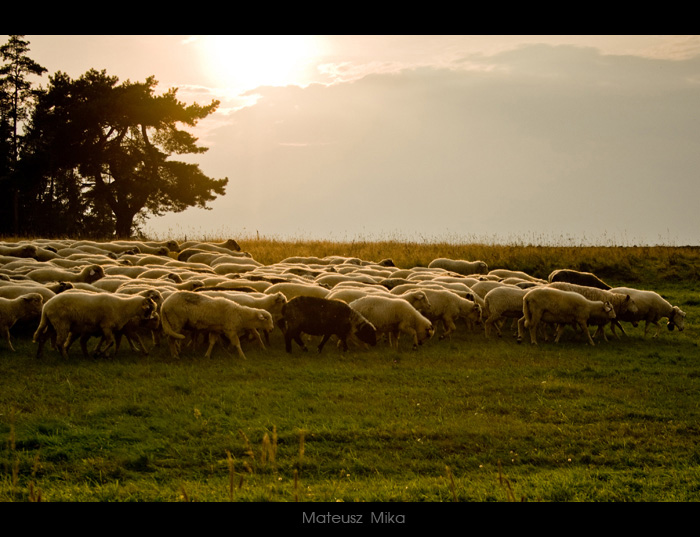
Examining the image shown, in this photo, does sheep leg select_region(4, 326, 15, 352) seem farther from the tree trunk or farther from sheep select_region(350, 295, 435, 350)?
the tree trunk

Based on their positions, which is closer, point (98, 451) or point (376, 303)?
point (98, 451)

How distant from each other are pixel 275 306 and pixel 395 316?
2.33 metres

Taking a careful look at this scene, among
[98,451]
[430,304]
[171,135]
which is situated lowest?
[98,451]

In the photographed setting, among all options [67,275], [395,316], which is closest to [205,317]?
[395,316]

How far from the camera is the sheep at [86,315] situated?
1148 centimetres

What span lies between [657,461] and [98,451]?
6.05 meters

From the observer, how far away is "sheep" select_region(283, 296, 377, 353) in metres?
12.6

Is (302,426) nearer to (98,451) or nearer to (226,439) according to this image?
(226,439)

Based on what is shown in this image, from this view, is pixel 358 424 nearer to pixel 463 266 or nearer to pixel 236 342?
pixel 236 342

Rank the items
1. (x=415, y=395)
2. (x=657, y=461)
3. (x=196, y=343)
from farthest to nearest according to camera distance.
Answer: (x=196, y=343) → (x=415, y=395) → (x=657, y=461)

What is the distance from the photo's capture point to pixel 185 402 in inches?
359

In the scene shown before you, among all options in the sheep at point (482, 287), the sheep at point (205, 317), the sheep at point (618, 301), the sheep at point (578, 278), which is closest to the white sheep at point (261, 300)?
the sheep at point (205, 317)

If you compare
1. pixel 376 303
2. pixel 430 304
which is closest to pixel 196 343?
pixel 376 303

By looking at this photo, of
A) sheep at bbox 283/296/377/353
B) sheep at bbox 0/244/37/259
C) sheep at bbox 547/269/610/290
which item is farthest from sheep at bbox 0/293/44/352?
sheep at bbox 547/269/610/290
